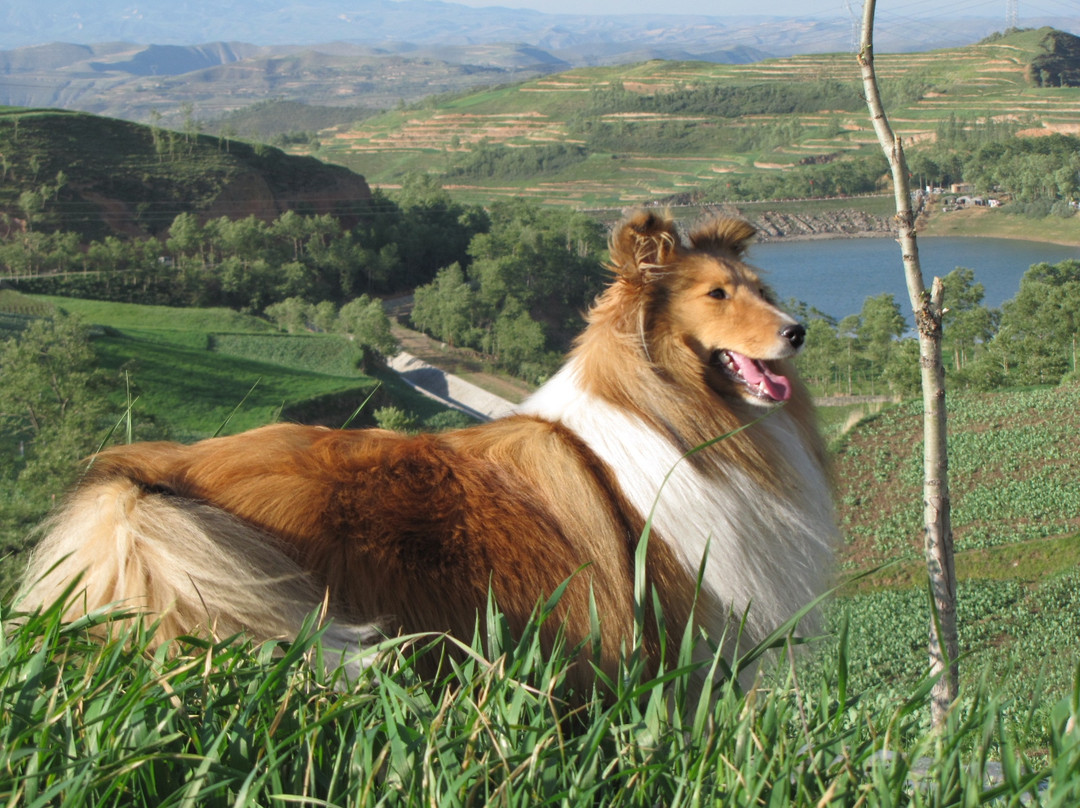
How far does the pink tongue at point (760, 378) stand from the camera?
412 centimetres

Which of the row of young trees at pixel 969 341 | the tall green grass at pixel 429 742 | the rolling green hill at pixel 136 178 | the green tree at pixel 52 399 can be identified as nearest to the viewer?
the tall green grass at pixel 429 742

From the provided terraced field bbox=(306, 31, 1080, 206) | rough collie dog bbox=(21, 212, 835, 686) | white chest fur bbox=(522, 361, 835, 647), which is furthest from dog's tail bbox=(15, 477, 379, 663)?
terraced field bbox=(306, 31, 1080, 206)

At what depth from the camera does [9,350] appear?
2831cm

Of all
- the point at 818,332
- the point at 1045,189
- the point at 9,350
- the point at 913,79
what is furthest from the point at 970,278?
the point at 913,79

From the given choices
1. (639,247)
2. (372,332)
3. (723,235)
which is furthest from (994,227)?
(639,247)

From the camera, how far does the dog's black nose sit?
3.96m

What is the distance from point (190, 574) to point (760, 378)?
2538mm

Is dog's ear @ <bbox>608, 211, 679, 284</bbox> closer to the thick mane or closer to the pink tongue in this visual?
the thick mane

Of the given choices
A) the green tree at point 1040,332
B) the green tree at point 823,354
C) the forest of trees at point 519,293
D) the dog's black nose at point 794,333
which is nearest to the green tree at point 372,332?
the forest of trees at point 519,293

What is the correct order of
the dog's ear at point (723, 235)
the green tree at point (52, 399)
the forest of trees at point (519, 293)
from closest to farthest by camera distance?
the dog's ear at point (723, 235) → the green tree at point (52, 399) → the forest of trees at point (519, 293)

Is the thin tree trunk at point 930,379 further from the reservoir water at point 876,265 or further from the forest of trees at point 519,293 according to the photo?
the reservoir water at point 876,265

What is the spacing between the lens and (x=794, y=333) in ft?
13.1

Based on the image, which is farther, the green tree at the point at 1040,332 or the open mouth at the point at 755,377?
the green tree at the point at 1040,332

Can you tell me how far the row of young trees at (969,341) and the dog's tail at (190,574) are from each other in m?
54.0
